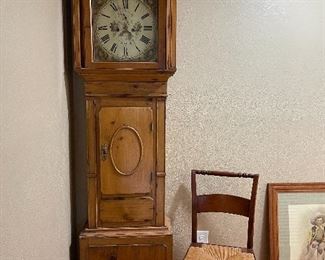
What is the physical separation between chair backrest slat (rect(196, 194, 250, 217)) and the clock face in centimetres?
91

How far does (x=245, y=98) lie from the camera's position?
2492 mm

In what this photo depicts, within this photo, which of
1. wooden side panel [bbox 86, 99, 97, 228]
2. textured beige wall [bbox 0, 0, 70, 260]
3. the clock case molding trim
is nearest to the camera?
textured beige wall [bbox 0, 0, 70, 260]

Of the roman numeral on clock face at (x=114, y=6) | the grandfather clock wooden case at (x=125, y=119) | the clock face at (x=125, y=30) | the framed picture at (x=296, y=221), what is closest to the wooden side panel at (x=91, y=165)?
the grandfather clock wooden case at (x=125, y=119)

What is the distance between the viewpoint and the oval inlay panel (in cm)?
212

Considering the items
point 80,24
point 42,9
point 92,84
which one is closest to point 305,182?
point 92,84

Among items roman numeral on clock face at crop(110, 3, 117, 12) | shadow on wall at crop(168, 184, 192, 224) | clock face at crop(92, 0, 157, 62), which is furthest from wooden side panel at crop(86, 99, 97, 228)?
shadow on wall at crop(168, 184, 192, 224)

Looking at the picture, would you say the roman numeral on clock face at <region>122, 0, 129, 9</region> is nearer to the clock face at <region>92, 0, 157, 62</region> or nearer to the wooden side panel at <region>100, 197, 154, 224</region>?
the clock face at <region>92, 0, 157, 62</region>

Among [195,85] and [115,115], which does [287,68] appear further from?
[115,115]

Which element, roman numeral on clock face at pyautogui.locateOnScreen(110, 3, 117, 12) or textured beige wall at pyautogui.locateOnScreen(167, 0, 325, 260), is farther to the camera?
textured beige wall at pyautogui.locateOnScreen(167, 0, 325, 260)

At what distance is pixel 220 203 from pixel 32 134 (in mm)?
1313

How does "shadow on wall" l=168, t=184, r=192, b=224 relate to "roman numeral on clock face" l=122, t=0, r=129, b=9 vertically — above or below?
below

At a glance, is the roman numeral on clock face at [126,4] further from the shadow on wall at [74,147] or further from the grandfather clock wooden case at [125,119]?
the shadow on wall at [74,147]

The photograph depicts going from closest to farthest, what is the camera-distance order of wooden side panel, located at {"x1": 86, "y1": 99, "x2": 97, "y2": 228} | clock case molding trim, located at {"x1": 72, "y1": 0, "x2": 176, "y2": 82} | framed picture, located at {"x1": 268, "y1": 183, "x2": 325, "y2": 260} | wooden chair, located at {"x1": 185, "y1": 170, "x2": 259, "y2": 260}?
clock case molding trim, located at {"x1": 72, "y1": 0, "x2": 176, "y2": 82}, wooden side panel, located at {"x1": 86, "y1": 99, "x2": 97, "y2": 228}, wooden chair, located at {"x1": 185, "y1": 170, "x2": 259, "y2": 260}, framed picture, located at {"x1": 268, "y1": 183, "x2": 325, "y2": 260}

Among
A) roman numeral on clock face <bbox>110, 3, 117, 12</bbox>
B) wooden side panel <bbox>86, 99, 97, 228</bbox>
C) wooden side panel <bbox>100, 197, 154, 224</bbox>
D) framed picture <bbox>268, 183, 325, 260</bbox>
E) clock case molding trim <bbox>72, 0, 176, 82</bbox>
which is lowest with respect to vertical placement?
framed picture <bbox>268, 183, 325, 260</bbox>
